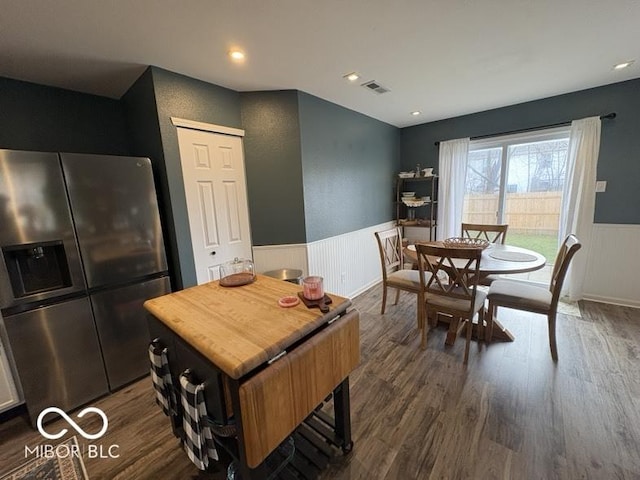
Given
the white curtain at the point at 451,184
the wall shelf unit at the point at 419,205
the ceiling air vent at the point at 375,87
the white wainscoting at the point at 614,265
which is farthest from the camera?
the wall shelf unit at the point at 419,205

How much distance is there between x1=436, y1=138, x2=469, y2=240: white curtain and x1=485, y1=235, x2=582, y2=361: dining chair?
1.81 metres

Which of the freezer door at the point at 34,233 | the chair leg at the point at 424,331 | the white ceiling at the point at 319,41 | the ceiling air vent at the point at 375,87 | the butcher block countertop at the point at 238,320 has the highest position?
the ceiling air vent at the point at 375,87

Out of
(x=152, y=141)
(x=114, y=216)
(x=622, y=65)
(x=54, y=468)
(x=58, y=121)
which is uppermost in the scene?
(x=622, y=65)

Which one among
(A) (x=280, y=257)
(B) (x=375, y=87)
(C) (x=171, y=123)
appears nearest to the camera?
(C) (x=171, y=123)

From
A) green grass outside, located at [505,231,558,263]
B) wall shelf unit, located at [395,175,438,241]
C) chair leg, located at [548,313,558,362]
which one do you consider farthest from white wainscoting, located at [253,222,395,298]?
chair leg, located at [548,313,558,362]

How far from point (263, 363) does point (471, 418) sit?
1.52 m

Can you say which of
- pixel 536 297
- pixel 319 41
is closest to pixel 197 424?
pixel 319 41

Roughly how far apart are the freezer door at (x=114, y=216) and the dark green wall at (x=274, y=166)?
977mm

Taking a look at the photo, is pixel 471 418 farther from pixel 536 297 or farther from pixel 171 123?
pixel 171 123

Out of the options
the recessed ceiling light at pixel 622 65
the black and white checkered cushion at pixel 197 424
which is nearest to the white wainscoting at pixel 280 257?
the black and white checkered cushion at pixel 197 424

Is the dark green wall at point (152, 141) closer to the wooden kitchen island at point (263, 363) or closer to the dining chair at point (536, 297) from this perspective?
the wooden kitchen island at point (263, 363)

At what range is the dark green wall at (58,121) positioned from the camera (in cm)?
206

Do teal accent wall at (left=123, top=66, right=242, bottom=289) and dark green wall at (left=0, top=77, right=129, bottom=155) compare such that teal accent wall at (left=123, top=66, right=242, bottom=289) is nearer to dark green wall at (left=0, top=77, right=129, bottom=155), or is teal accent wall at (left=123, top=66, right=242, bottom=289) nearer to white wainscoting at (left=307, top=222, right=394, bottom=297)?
dark green wall at (left=0, top=77, right=129, bottom=155)

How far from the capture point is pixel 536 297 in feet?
7.08
